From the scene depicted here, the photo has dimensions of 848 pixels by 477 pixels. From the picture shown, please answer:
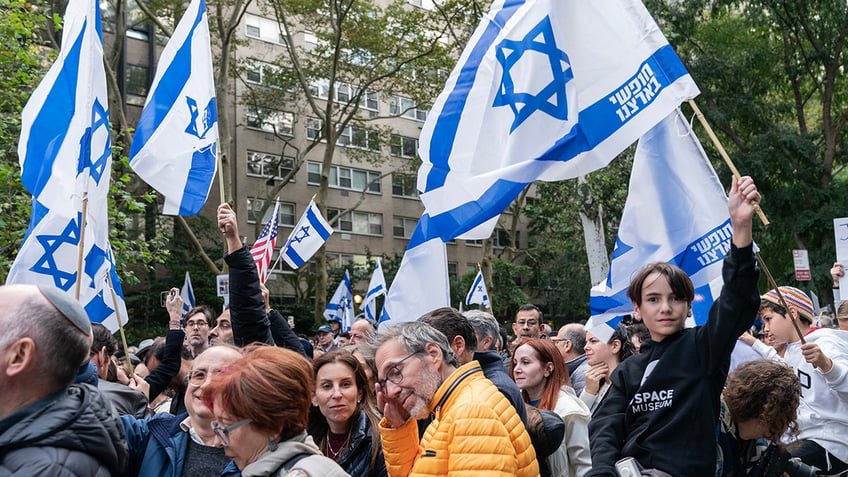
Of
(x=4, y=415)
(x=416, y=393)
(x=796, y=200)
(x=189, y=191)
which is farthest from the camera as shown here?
(x=796, y=200)

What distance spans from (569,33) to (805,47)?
2172cm

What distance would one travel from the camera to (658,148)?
5.69 metres

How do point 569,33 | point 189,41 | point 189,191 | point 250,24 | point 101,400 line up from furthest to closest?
point 250,24, point 189,41, point 189,191, point 569,33, point 101,400

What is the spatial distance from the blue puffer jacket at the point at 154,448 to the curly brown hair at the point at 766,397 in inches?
97.3

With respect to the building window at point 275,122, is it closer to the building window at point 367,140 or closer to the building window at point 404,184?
the building window at point 367,140

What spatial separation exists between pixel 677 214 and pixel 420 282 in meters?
2.58

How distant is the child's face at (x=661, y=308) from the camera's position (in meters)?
3.78

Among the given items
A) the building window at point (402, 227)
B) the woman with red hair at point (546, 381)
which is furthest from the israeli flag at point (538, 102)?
the building window at point (402, 227)

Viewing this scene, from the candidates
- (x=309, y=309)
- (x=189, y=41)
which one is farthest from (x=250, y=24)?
(x=189, y=41)

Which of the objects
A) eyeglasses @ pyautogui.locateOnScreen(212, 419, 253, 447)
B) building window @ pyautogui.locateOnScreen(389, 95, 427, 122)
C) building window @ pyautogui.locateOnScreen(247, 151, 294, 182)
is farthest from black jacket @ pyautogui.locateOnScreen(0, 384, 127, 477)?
building window @ pyautogui.locateOnScreen(389, 95, 427, 122)

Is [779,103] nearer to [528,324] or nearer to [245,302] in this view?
[528,324]

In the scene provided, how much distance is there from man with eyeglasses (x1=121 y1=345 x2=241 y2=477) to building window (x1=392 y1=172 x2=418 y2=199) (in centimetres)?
2848

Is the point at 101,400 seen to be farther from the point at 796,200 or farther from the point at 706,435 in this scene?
the point at 796,200

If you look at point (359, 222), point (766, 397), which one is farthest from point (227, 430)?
point (359, 222)
